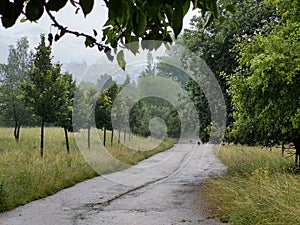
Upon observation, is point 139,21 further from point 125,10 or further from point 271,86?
point 271,86

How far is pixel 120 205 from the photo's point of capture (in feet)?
36.9

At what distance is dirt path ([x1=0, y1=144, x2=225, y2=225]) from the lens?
364 inches

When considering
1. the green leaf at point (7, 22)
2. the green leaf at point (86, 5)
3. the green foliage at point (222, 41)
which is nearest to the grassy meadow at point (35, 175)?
the green foliage at point (222, 41)

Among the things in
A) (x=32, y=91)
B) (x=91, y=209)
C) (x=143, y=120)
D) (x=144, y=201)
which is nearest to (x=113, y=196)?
(x=144, y=201)

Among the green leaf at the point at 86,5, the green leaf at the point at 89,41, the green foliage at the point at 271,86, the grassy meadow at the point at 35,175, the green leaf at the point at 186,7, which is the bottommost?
the grassy meadow at the point at 35,175

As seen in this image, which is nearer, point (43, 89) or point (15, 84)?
point (43, 89)

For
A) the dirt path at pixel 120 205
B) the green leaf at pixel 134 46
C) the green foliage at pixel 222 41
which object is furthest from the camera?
the green foliage at pixel 222 41

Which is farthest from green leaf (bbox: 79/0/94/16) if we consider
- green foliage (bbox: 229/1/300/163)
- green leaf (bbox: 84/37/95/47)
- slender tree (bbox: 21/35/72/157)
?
slender tree (bbox: 21/35/72/157)

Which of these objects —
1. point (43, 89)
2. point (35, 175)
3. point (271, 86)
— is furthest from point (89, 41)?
point (43, 89)

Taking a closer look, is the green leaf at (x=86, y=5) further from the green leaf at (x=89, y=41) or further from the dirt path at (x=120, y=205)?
the dirt path at (x=120, y=205)

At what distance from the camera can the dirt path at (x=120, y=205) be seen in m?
9.25

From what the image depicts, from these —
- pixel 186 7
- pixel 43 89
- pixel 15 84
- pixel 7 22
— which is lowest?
pixel 7 22

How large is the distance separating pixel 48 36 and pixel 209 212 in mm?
8035

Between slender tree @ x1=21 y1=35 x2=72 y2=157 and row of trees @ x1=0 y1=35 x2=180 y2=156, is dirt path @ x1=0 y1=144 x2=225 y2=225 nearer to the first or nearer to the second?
slender tree @ x1=21 y1=35 x2=72 y2=157
